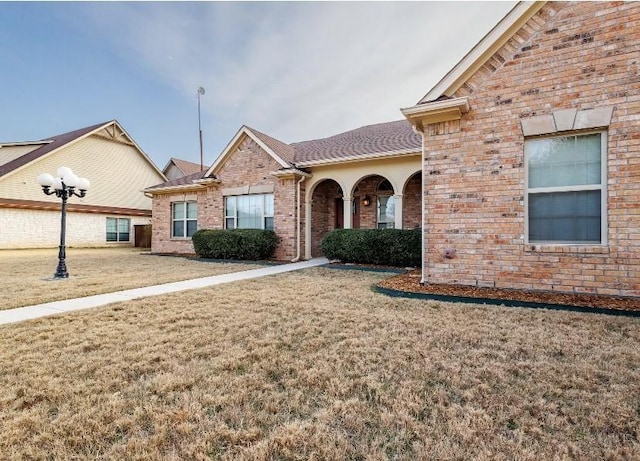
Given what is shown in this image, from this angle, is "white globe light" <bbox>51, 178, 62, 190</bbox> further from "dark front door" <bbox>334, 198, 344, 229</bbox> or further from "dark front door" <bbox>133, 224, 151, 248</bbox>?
"dark front door" <bbox>133, 224, 151, 248</bbox>

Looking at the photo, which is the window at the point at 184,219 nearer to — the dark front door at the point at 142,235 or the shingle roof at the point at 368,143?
the shingle roof at the point at 368,143

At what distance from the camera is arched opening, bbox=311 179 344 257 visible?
1341 centimetres

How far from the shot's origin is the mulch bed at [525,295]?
15.8 feet

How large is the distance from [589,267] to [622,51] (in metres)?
3.57

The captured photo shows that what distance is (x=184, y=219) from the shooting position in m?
15.8

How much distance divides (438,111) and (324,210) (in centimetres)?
820

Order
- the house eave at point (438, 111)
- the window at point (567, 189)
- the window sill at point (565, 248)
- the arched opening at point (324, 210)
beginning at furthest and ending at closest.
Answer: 1. the arched opening at point (324, 210)
2. the house eave at point (438, 111)
3. the window at point (567, 189)
4. the window sill at point (565, 248)

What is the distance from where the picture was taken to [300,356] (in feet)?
10.1

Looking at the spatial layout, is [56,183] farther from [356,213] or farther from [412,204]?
[412,204]

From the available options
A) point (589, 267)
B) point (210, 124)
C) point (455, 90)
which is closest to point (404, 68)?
point (455, 90)

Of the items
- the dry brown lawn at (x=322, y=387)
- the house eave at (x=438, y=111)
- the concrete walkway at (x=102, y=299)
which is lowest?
the concrete walkway at (x=102, y=299)

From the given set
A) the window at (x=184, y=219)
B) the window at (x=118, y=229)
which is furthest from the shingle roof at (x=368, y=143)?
the window at (x=118, y=229)

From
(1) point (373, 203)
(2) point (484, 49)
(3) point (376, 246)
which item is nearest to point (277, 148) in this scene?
(1) point (373, 203)

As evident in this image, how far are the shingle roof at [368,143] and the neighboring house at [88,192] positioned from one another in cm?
1260
